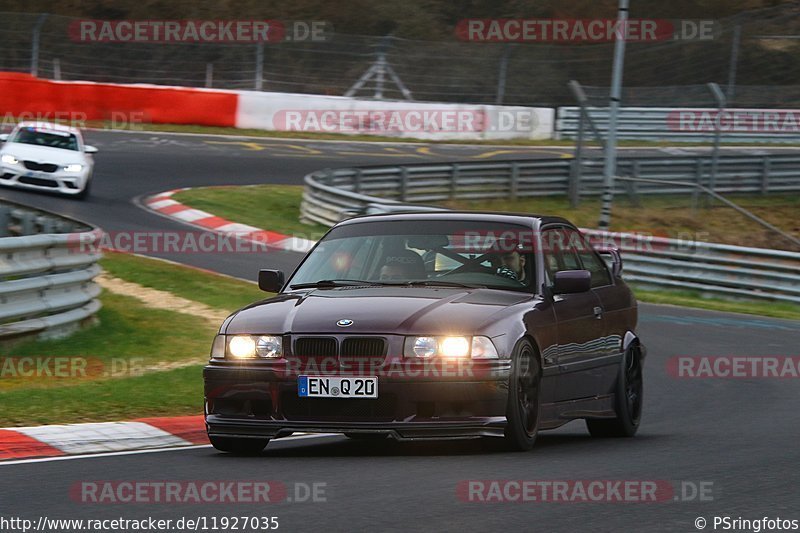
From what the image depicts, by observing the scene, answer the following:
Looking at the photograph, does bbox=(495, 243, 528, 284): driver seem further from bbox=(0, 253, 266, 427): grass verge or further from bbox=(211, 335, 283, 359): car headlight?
bbox=(0, 253, 266, 427): grass verge

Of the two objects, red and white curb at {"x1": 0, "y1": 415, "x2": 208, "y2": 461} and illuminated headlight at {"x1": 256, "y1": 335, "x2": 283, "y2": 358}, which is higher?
illuminated headlight at {"x1": 256, "y1": 335, "x2": 283, "y2": 358}

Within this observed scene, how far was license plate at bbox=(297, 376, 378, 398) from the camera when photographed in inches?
294

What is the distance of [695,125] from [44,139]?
1963 centimetres

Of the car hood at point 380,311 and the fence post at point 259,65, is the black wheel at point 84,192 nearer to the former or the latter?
the fence post at point 259,65

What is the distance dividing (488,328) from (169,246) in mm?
14405

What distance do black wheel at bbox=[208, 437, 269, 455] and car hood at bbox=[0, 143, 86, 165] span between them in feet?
57.0

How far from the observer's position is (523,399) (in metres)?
7.80

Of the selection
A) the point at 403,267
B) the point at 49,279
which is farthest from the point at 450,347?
the point at 49,279

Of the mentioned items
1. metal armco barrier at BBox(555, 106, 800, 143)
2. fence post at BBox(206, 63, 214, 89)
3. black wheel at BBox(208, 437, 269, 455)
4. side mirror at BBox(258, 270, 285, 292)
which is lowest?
black wheel at BBox(208, 437, 269, 455)

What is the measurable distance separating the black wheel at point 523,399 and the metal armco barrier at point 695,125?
30.7 m

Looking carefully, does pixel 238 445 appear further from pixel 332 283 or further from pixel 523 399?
pixel 523 399

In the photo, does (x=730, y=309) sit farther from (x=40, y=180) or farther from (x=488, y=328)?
(x=488, y=328)

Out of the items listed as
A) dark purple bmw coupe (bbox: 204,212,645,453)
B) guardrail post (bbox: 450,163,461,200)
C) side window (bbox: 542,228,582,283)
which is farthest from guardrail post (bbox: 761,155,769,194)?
dark purple bmw coupe (bbox: 204,212,645,453)

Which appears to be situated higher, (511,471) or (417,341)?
(417,341)
